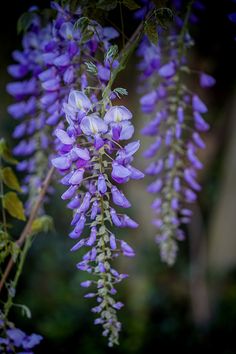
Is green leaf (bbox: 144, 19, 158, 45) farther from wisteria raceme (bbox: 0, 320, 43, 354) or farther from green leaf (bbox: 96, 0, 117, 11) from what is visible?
wisteria raceme (bbox: 0, 320, 43, 354)

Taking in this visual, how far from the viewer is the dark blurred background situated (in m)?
3.66

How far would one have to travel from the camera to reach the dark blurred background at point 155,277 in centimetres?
366

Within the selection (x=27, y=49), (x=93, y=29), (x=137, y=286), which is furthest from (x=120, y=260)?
(x=93, y=29)

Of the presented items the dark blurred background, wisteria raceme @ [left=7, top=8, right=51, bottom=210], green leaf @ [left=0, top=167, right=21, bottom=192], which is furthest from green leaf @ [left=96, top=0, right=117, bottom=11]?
the dark blurred background

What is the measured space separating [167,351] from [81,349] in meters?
0.74

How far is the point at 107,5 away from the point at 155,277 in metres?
3.68

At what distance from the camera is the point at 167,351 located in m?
3.68

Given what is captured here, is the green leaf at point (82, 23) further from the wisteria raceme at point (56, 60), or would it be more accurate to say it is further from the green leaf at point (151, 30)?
the green leaf at point (151, 30)

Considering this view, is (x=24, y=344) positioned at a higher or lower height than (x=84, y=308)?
higher

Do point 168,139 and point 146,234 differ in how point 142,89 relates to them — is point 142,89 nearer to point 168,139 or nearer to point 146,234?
point 168,139

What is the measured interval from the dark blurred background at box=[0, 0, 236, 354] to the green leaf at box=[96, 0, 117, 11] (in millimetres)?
2367

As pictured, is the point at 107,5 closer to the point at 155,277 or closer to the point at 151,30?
the point at 151,30

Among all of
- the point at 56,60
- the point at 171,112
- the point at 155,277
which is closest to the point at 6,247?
the point at 56,60

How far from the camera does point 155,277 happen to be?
14.6 feet
